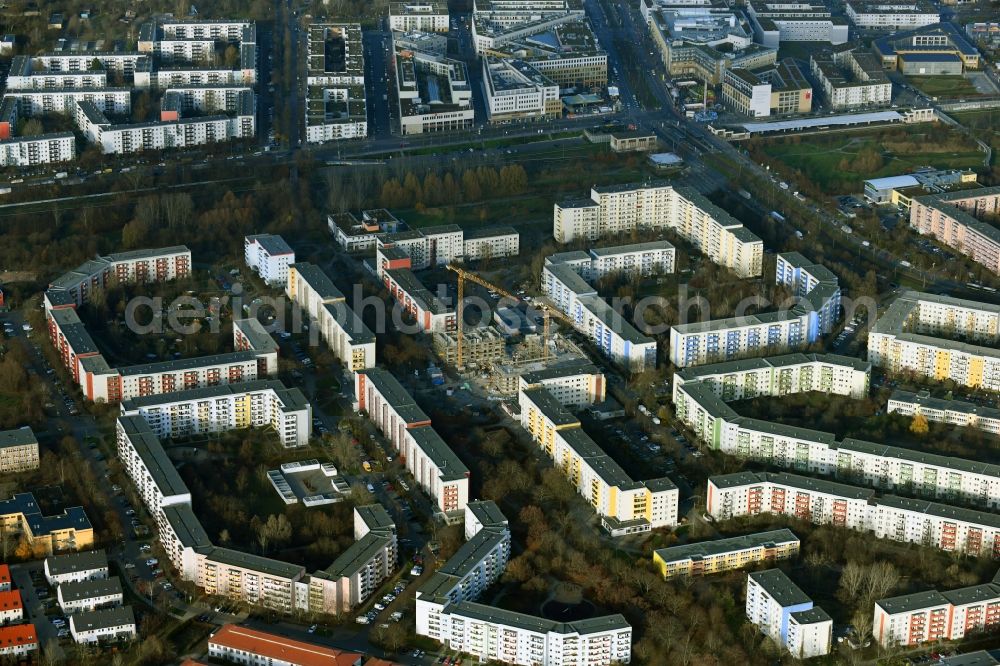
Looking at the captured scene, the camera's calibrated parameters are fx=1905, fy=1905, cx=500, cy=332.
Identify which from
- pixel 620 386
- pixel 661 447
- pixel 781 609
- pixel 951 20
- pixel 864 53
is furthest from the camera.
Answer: pixel 951 20

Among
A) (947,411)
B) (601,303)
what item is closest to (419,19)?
(601,303)

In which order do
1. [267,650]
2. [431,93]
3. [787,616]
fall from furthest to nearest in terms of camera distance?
[431,93] → [787,616] → [267,650]

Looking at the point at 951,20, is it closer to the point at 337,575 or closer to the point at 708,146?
the point at 708,146

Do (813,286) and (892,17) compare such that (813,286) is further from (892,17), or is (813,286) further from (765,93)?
(892,17)

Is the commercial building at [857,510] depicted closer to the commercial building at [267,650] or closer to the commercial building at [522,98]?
the commercial building at [267,650]

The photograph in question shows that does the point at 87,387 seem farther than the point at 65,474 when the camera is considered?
Yes

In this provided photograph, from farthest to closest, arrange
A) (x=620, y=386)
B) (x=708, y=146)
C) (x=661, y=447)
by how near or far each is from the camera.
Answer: (x=708, y=146) → (x=620, y=386) → (x=661, y=447)

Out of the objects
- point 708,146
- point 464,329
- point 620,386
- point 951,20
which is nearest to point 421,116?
point 708,146
